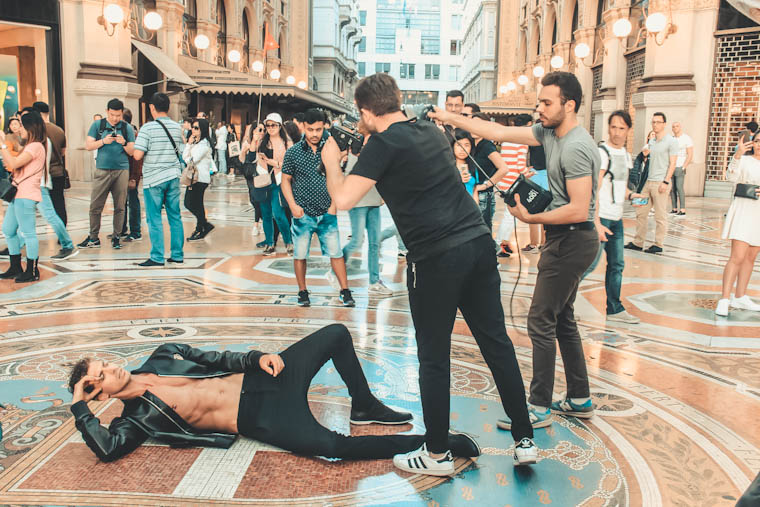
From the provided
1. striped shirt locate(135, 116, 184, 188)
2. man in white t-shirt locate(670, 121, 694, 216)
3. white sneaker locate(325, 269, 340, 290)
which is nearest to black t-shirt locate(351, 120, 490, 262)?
white sneaker locate(325, 269, 340, 290)

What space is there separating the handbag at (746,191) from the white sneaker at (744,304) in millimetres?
1052

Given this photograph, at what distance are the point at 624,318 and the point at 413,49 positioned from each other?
104m

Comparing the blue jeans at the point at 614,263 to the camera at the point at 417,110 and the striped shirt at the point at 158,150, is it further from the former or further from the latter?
the striped shirt at the point at 158,150

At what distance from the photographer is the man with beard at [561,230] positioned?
139 inches

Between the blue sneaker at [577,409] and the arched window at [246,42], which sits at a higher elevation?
the arched window at [246,42]

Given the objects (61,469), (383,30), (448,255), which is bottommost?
(61,469)

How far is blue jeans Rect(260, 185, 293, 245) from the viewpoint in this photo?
8953 mm

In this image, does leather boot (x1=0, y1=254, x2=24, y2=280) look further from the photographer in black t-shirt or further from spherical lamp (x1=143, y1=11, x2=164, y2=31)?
spherical lamp (x1=143, y1=11, x2=164, y2=31)

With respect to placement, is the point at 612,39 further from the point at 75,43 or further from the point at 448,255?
the point at 448,255

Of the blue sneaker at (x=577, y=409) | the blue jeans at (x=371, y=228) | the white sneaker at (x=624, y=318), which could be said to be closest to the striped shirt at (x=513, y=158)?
the blue jeans at (x=371, y=228)

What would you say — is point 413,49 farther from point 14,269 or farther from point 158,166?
point 14,269

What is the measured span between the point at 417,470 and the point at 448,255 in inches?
40.9

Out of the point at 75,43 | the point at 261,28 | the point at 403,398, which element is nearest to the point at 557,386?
the point at 403,398

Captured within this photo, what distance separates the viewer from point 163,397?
319 centimetres
